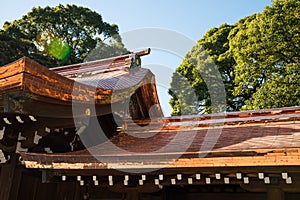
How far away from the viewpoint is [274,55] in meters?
13.7

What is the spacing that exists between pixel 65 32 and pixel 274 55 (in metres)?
17.7

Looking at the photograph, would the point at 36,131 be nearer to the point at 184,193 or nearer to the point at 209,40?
the point at 184,193

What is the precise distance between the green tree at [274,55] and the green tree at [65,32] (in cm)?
1304

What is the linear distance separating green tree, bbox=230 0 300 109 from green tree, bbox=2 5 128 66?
42.8 ft

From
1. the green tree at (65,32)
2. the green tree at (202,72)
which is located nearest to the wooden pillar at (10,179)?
the green tree at (202,72)

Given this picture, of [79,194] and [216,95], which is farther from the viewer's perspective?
[216,95]

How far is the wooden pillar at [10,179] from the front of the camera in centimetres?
462

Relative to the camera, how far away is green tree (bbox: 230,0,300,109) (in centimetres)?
1285

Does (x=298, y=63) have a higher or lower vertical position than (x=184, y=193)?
higher

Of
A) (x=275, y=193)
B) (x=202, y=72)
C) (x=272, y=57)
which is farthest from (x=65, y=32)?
(x=275, y=193)

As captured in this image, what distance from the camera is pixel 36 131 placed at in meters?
4.71

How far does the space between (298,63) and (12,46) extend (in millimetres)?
16625

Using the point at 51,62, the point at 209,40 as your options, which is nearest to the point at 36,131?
the point at 209,40

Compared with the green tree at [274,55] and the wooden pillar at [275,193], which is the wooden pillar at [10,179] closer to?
the wooden pillar at [275,193]
